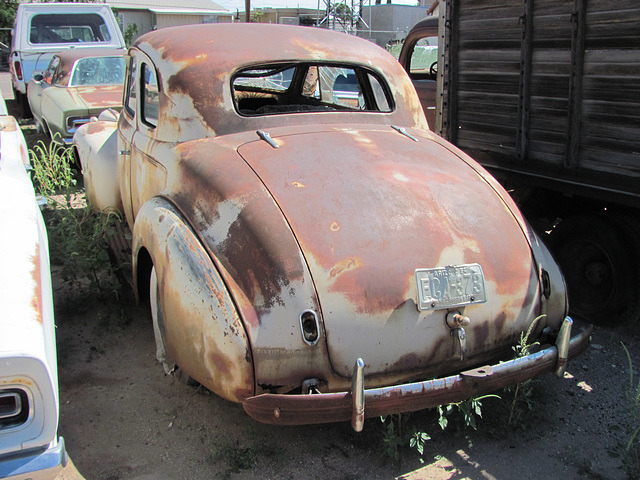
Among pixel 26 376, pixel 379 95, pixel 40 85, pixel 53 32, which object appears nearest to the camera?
pixel 26 376

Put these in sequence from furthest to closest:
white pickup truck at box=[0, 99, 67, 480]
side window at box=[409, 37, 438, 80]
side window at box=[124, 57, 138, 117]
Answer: side window at box=[409, 37, 438, 80], side window at box=[124, 57, 138, 117], white pickup truck at box=[0, 99, 67, 480]

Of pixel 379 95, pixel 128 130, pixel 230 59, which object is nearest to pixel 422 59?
pixel 379 95

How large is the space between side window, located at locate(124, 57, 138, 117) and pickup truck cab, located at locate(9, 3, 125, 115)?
24.2 feet

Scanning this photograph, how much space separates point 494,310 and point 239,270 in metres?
1.16

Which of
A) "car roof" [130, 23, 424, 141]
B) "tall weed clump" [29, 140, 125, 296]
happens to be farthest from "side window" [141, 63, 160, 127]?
"tall weed clump" [29, 140, 125, 296]

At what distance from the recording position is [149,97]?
3859 mm

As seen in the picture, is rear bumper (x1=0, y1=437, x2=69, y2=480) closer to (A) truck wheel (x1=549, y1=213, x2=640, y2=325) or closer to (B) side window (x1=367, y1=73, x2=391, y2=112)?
(B) side window (x1=367, y1=73, x2=391, y2=112)

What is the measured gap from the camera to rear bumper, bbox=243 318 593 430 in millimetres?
2357

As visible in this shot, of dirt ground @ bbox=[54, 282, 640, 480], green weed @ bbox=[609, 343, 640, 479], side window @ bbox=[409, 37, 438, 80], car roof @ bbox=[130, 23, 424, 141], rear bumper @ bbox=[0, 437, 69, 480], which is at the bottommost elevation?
dirt ground @ bbox=[54, 282, 640, 480]

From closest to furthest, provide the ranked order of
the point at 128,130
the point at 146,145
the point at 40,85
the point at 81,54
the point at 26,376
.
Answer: the point at 26,376 → the point at 146,145 → the point at 128,130 → the point at 81,54 → the point at 40,85

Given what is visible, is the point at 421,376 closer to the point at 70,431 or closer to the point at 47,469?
the point at 47,469

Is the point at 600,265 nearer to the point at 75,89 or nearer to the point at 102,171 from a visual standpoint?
the point at 102,171

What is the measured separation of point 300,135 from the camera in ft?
10.7

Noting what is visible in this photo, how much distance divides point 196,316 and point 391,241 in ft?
3.01
